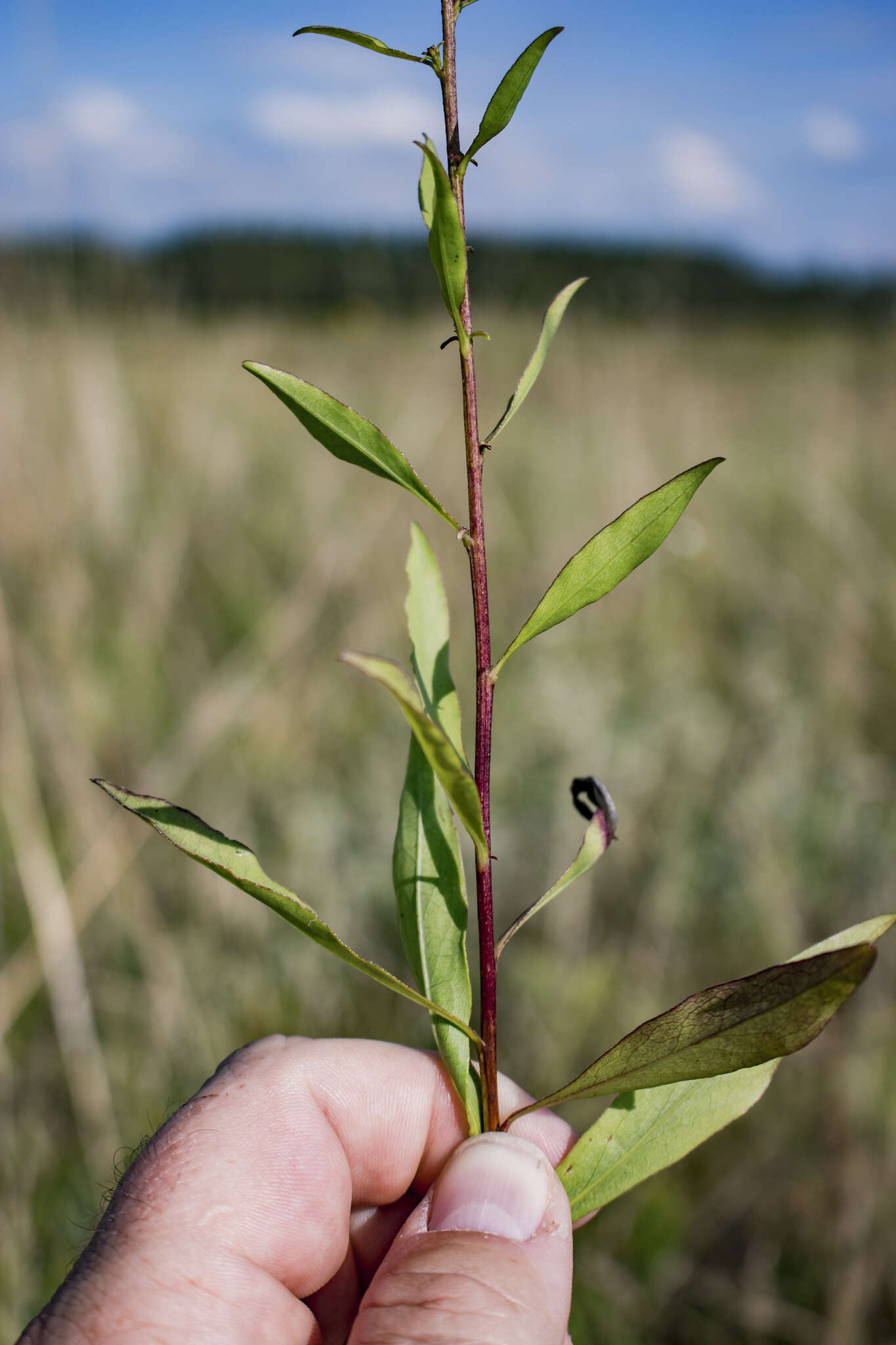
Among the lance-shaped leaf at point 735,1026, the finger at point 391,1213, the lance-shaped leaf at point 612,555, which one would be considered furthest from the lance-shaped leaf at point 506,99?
the finger at point 391,1213

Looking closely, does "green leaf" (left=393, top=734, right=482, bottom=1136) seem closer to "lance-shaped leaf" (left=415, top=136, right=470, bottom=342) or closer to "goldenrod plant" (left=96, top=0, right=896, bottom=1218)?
"goldenrod plant" (left=96, top=0, right=896, bottom=1218)

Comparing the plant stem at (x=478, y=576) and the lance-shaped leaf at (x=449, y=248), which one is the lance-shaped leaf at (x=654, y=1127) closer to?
the plant stem at (x=478, y=576)

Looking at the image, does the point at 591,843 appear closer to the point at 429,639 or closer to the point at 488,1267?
the point at 429,639

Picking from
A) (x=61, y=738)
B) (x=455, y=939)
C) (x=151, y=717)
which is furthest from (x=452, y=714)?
(x=151, y=717)

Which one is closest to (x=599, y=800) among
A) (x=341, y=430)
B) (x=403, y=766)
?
(x=341, y=430)

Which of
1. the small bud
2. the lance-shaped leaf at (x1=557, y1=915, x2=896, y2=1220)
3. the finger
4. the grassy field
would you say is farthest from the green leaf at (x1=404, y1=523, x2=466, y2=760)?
the grassy field

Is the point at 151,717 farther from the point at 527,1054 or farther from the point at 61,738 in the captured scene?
the point at 527,1054
